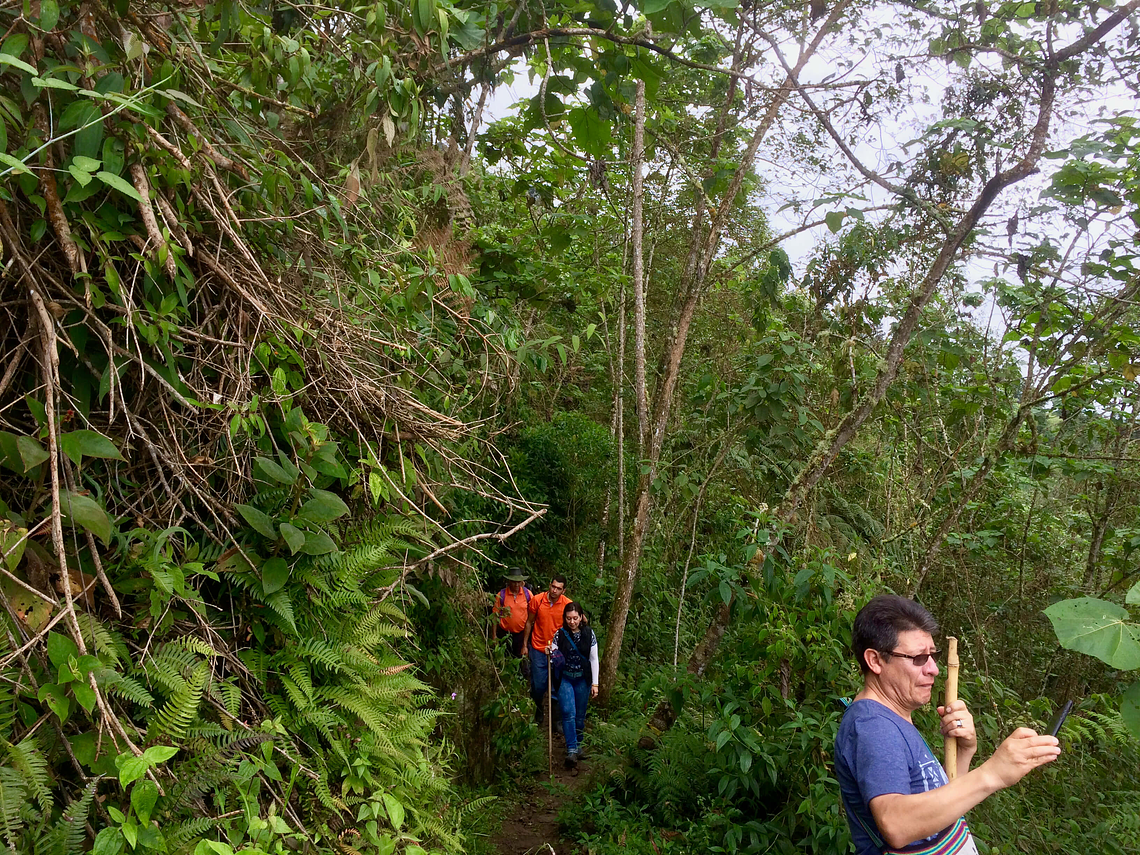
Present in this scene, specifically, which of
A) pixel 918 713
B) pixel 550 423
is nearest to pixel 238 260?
pixel 918 713

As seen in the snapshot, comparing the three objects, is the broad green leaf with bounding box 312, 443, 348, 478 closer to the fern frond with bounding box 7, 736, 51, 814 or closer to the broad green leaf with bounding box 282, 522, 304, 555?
the broad green leaf with bounding box 282, 522, 304, 555

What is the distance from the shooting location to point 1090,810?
15.3 feet

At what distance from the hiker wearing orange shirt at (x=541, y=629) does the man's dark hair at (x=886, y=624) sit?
16.6ft

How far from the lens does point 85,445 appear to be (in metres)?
2.06

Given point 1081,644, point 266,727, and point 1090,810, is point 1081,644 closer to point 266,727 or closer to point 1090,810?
point 266,727

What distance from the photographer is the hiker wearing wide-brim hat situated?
7.50 meters

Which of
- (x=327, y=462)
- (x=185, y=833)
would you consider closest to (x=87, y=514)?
(x=327, y=462)

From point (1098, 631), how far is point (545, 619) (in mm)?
5834

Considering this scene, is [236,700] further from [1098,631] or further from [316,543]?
[1098,631]

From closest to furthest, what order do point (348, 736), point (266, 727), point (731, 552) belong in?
point (266, 727) < point (348, 736) < point (731, 552)

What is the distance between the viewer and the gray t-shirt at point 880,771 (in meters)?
2.13

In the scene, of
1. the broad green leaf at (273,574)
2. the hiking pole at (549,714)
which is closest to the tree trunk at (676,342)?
the hiking pole at (549,714)

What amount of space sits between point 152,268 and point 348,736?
1.91 metres

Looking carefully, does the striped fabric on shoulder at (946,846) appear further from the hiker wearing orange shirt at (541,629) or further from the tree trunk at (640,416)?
the hiker wearing orange shirt at (541,629)
